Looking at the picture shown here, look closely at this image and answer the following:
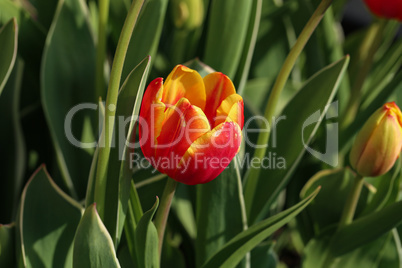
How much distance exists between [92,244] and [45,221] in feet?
0.40

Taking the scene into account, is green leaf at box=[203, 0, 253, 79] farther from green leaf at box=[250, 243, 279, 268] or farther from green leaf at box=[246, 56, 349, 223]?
green leaf at box=[250, 243, 279, 268]

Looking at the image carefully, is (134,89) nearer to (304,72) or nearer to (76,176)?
(76,176)

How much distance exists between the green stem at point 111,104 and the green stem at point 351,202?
0.88 ft

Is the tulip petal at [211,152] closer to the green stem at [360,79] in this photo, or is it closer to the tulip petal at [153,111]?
the tulip petal at [153,111]

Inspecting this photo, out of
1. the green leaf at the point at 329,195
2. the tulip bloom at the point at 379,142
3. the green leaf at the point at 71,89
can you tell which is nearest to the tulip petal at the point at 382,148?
the tulip bloom at the point at 379,142

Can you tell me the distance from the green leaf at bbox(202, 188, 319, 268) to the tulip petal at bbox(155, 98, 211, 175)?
0.11 metres

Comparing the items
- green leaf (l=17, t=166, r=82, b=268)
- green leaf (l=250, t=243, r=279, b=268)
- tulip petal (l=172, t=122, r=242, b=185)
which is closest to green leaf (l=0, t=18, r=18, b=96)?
green leaf (l=17, t=166, r=82, b=268)

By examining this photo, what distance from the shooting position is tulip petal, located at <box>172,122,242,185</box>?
0.40 m

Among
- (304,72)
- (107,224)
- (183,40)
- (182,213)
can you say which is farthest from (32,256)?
(304,72)

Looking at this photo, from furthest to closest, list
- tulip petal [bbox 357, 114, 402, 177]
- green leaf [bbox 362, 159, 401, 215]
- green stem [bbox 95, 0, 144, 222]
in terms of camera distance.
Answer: green leaf [bbox 362, 159, 401, 215] → tulip petal [bbox 357, 114, 402, 177] → green stem [bbox 95, 0, 144, 222]

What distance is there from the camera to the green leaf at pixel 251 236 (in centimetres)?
48

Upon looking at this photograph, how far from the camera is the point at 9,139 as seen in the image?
28.4 inches

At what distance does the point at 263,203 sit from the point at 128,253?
152mm

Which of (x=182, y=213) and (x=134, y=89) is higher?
(x=134, y=89)
